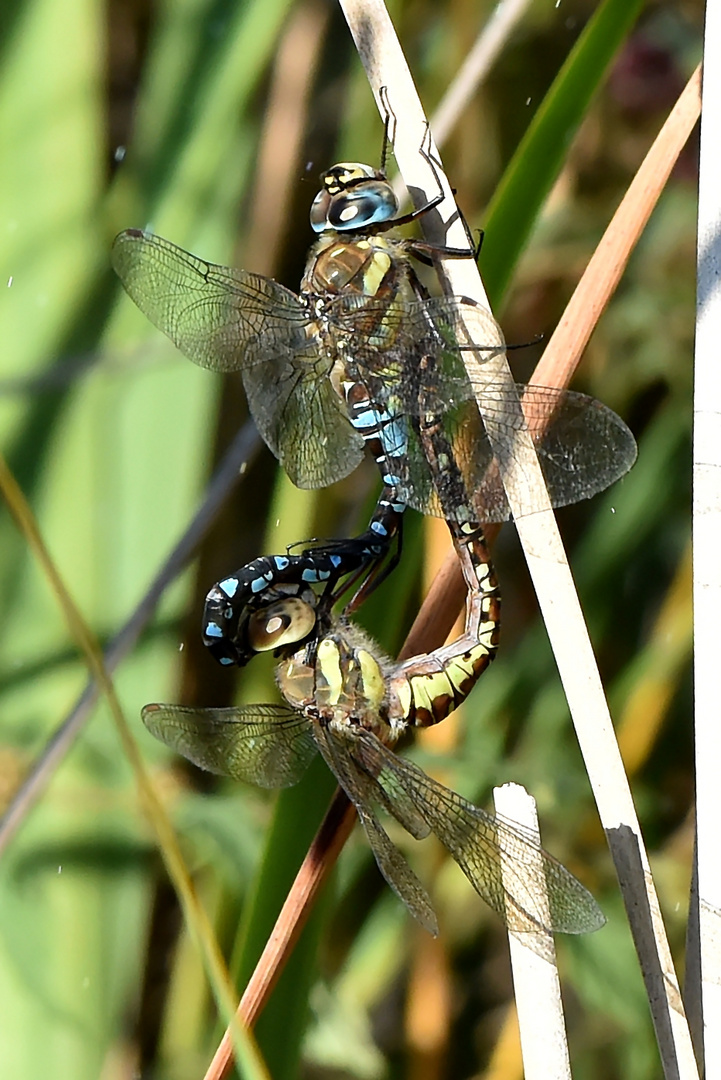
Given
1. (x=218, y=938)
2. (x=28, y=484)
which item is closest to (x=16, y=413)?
(x=28, y=484)

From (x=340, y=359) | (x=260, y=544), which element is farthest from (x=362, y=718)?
(x=260, y=544)

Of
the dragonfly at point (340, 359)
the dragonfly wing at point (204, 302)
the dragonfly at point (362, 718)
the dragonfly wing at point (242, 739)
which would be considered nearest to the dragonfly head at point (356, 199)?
the dragonfly at point (340, 359)

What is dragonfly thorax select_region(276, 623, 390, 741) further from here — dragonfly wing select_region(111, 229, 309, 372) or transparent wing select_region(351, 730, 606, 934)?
dragonfly wing select_region(111, 229, 309, 372)

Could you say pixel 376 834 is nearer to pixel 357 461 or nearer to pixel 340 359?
pixel 357 461

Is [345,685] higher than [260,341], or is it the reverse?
[260,341]

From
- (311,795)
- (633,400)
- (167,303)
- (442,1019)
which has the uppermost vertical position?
(167,303)

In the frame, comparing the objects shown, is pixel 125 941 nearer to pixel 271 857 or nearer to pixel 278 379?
pixel 271 857

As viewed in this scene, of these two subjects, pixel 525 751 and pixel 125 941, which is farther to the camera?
pixel 525 751

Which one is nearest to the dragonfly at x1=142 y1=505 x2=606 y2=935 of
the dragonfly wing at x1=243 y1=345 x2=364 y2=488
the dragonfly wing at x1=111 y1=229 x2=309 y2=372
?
the dragonfly wing at x1=243 y1=345 x2=364 y2=488
